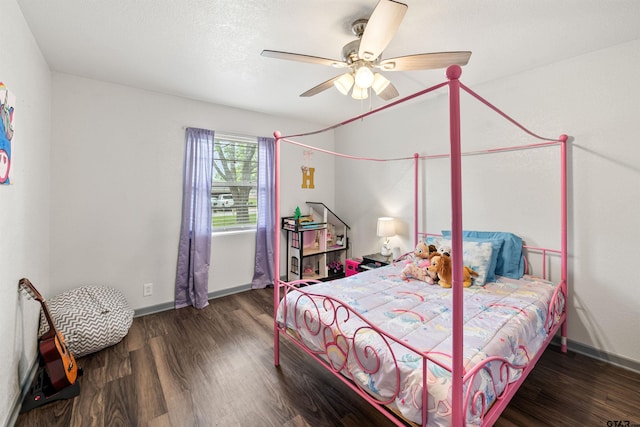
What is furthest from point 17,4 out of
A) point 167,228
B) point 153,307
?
point 153,307

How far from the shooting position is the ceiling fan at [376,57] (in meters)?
1.30

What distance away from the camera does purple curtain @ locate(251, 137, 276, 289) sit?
3691 millimetres

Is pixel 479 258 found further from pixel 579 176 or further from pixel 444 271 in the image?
pixel 579 176

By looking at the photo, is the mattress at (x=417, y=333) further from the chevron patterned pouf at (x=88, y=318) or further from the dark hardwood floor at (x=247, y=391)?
the chevron patterned pouf at (x=88, y=318)

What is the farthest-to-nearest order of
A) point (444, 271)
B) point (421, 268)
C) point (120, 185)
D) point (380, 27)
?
point (120, 185), point (421, 268), point (444, 271), point (380, 27)

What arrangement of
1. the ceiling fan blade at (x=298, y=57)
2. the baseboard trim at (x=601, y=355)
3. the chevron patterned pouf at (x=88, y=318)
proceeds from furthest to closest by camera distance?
the chevron patterned pouf at (x=88, y=318) < the baseboard trim at (x=601, y=355) < the ceiling fan blade at (x=298, y=57)

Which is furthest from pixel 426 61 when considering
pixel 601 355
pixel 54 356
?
pixel 54 356

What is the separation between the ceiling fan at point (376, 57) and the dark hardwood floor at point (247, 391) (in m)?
2.08

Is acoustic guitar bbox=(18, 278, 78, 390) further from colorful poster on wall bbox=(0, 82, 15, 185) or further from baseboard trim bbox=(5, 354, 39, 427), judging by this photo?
colorful poster on wall bbox=(0, 82, 15, 185)

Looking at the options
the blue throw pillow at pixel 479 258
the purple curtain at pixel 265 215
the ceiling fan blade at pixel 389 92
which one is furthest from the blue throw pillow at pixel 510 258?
the purple curtain at pixel 265 215

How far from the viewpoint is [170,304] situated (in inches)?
123

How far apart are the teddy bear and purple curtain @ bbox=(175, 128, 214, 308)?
7.47 ft

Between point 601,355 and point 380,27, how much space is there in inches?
116

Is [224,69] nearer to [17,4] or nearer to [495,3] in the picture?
[17,4]
